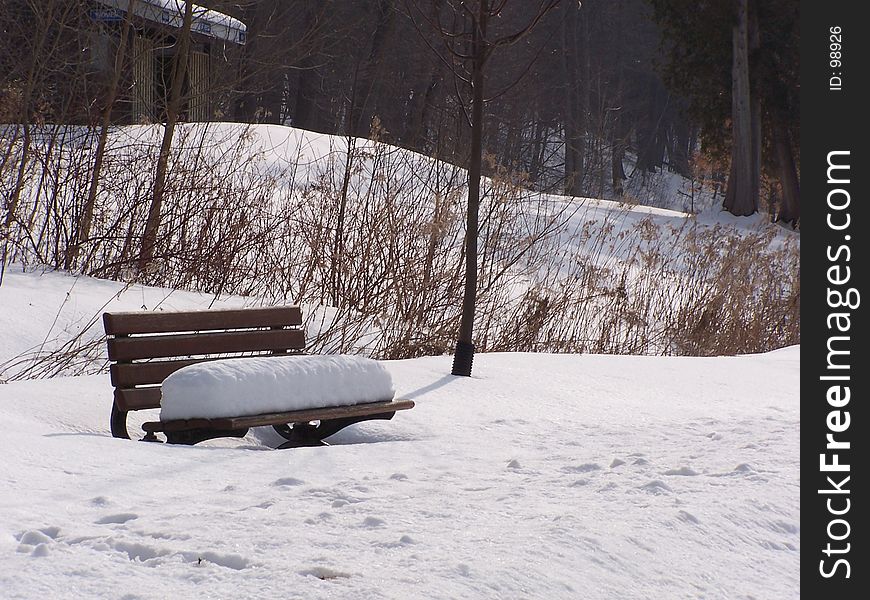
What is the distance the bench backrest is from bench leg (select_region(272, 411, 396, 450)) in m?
0.58

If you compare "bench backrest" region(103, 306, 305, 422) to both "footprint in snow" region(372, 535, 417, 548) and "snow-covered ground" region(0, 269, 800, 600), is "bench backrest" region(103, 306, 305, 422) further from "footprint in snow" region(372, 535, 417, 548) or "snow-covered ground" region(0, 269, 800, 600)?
"footprint in snow" region(372, 535, 417, 548)

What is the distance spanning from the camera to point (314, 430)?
537 cm

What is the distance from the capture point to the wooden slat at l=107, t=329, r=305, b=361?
16.7 ft

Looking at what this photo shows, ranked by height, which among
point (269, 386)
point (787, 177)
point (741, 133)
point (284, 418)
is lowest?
point (284, 418)

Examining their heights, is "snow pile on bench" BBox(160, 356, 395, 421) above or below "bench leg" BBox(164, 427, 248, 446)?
above

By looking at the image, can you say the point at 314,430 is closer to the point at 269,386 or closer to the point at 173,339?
the point at 269,386

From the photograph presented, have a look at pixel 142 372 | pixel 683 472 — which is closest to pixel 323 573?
pixel 683 472

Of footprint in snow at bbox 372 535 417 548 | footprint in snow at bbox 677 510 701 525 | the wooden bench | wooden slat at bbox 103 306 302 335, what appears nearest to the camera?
footprint in snow at bbox 372 535 417 548

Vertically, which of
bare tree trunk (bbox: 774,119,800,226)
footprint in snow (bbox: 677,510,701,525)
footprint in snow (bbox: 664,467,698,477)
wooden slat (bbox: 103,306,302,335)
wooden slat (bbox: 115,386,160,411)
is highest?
bare tree trunk (bbox: 774,119,800,226)

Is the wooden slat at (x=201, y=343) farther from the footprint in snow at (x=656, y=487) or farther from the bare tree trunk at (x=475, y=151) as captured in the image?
the footprint in snow at (x=656, y=487)

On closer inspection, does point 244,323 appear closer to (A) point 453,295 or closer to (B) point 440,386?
(B) point 440,386

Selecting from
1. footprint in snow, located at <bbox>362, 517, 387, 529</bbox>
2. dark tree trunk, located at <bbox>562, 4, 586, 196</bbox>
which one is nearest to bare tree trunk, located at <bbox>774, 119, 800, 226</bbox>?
dark tree trunk, located at <bbox>562, 4, 586, 196</bbox>

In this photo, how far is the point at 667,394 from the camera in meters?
6.81

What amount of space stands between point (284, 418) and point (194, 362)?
0.79 metres
